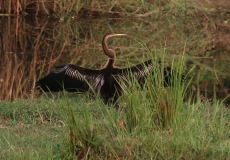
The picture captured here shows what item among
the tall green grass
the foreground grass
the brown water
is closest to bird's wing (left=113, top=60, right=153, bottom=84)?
the brown water

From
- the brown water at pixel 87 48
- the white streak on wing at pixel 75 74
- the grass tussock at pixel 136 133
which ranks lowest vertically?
the brown water at pixel 87 48

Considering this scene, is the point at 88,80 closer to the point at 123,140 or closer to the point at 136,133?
the point at 136,133

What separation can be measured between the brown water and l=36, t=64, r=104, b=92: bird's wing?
48 centimetres

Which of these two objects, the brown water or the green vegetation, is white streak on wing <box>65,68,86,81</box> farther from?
the brown water

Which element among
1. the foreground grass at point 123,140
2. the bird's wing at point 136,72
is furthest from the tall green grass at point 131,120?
the bird's wing at point 136,72

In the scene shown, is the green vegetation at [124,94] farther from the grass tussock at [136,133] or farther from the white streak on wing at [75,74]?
the white streak on wing at [75,74]

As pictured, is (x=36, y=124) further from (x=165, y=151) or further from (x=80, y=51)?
(x=80, y=51)

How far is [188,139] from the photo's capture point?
5012mm

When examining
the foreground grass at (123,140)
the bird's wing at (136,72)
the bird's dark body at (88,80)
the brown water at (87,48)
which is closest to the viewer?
the foreground grass at (123,140)

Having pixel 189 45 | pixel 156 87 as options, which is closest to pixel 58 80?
pixel 156 87

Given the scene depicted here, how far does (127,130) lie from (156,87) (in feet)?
1.41

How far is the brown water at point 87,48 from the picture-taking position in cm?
986

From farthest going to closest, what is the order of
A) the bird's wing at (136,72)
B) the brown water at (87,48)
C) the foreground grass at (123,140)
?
the brown water at (87,48), the bird's wing at (136,72), the foreground grass at (123,140)

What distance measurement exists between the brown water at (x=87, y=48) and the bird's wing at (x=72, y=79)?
1.57 ft
